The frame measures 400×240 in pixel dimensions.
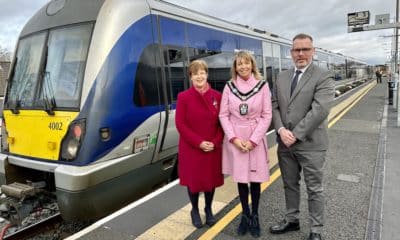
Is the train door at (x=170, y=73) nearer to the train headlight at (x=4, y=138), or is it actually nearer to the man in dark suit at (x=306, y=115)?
the man in dark suit at (x=306, y=115)

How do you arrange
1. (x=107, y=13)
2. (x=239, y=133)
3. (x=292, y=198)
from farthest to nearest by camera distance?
(x=107, y=13), (x=292, y=198), (x=239, y=133)

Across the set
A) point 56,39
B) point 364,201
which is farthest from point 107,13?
point 364,201

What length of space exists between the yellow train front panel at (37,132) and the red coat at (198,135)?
4.54ft

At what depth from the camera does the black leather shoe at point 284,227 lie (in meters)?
3.41

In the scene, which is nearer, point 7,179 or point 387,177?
point 7,179

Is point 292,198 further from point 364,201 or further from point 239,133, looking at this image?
point 364,201

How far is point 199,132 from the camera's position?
327 cm

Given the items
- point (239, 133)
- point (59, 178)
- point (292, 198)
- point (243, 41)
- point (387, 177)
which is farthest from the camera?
point (243, 41)

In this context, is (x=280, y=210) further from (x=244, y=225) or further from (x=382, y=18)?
(x=382, y=18)

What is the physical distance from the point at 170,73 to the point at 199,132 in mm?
1969

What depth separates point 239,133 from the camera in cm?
312

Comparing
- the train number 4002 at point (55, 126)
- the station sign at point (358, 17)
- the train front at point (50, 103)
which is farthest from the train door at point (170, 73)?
the station sign at point (358, 17)

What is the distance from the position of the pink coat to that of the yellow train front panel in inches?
71.8

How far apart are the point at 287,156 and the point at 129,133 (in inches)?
78.4
